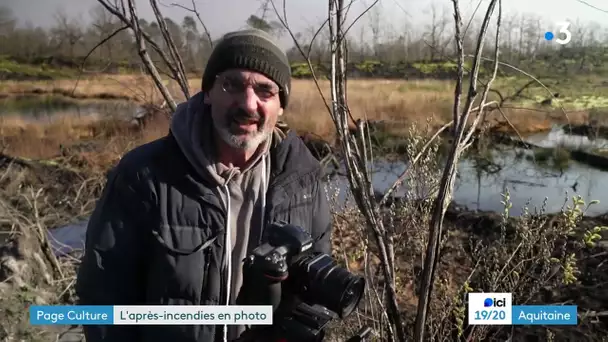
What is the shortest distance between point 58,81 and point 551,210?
253 inches

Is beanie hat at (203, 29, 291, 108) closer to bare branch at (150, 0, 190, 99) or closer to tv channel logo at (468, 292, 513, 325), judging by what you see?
bare branch at (150, 0, 190, 99)

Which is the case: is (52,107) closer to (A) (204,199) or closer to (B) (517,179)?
(B) (517,179)

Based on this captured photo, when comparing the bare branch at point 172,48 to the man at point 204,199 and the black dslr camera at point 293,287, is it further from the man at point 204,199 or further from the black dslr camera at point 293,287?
the black dslr camera at point 293,287

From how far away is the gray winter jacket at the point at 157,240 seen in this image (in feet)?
2.76

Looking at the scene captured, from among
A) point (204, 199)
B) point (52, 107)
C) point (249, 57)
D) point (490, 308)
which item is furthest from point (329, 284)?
point (52, 107)

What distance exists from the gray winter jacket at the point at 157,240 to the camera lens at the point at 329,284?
18 centimetres

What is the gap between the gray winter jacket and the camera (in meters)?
0.84

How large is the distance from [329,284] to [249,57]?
47cm

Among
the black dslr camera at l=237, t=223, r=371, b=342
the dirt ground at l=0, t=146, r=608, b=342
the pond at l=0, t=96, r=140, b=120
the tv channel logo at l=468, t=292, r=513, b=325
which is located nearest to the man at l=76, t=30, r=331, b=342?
the black dslr camera at l=237, t=223, r=371, b=342

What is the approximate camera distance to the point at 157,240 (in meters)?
0.85

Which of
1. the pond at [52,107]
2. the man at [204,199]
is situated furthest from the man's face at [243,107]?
the pond at [52,107]

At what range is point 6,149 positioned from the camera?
5344mm

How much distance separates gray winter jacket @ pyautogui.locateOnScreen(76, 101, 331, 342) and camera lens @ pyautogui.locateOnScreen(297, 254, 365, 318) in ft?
0.59

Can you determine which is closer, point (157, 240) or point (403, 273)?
point (157, 240)
